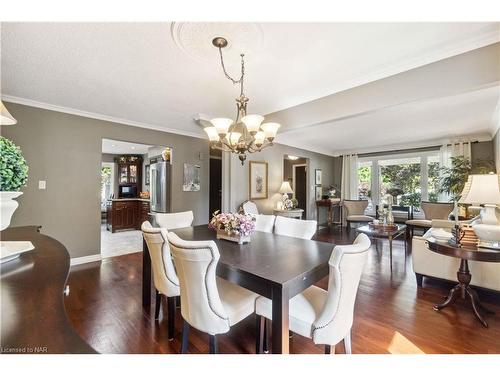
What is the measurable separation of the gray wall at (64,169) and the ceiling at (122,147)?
1.86 m

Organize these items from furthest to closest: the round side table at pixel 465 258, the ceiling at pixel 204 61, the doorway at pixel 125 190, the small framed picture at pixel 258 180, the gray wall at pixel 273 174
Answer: the doorway at pixel 125 190 → the small framed picture at pixel 258 180 → the gray wall at pixel 273 174 → the round side table at pixel 465 258 → the ceiling at pixel 204 61

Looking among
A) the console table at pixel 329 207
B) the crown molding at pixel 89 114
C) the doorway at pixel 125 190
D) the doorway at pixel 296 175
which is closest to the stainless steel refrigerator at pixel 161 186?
the doorway at pixel 125 190

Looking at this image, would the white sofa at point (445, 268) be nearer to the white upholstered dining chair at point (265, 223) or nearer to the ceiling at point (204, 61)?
the white upholstered dining chair at point (265, 223)

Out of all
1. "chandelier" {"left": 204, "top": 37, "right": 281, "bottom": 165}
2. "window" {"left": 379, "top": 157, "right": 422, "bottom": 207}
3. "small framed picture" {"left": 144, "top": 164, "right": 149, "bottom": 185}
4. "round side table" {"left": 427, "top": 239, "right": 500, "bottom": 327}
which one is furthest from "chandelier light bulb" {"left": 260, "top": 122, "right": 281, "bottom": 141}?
"small framed picture" {"left": 144, "top": 164, "right": 149, "bottom": 185}

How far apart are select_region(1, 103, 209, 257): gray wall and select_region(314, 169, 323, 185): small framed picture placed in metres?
4.69

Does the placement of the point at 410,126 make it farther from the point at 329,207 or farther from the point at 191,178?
the point at 191,178

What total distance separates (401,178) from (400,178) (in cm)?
2

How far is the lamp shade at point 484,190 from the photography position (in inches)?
78.5

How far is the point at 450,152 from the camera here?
529 centimetres

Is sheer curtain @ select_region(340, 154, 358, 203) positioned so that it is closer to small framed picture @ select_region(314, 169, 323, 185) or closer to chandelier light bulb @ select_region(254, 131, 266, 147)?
small framed picture @ select_region(314, 169, 323, 185)

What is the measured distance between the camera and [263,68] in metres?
2.23

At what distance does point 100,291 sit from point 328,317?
102 inches
